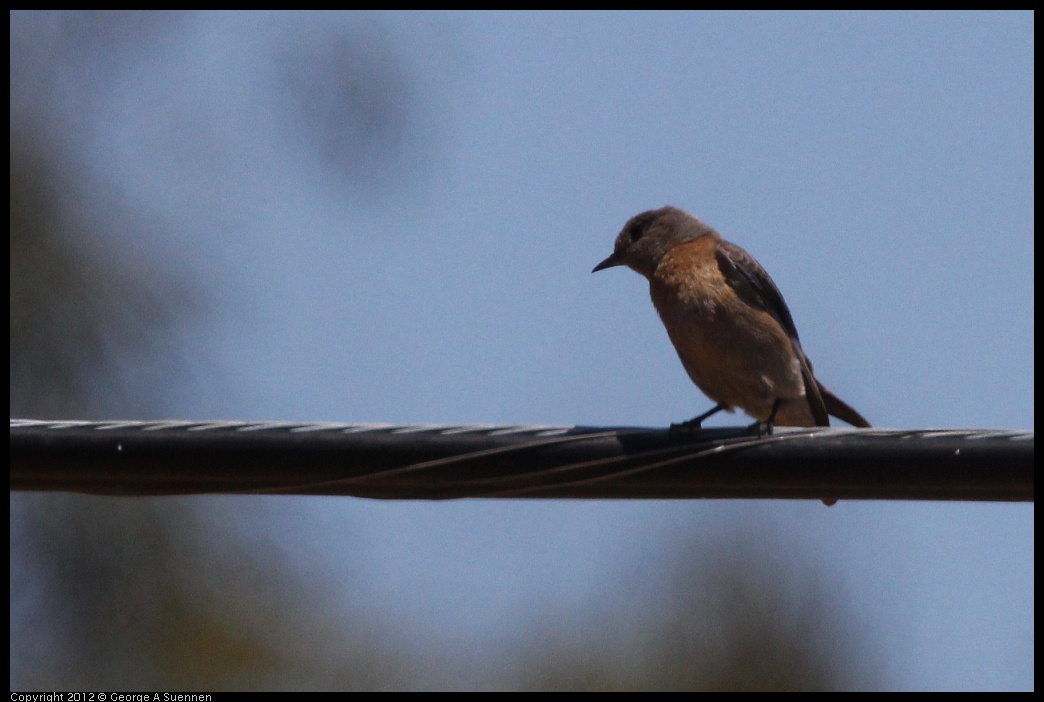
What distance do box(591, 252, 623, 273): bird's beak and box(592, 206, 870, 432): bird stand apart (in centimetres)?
65

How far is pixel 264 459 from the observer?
4547 millimetres

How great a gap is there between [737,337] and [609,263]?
1.73 metres

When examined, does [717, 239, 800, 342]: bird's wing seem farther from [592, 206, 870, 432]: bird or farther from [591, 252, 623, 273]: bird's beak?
[591, 252, 623, 273]: bird's beak

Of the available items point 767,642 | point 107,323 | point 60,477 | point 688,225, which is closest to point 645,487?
point 60,477

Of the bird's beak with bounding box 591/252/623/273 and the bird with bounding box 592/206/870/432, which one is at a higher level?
the bird's beak with bounding box 591/252/623/273

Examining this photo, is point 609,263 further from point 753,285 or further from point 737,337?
point 737,337

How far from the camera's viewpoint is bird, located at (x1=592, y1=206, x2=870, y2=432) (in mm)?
7449

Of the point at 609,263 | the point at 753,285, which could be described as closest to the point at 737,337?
the point at 753,285

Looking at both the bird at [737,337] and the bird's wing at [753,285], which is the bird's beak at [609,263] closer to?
the bird at [737,337]

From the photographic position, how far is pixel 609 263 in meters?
8.98

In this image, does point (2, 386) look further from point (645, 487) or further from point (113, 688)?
point (113, 688)

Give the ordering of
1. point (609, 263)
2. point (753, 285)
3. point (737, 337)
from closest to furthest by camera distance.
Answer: point (737, 337) → point (753, 285) → point (609, 263)

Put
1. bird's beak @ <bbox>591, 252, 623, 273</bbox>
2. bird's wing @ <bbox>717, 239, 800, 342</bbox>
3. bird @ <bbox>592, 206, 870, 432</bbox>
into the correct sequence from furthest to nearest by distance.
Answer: bird's beak @ <bbox>591, 252, 623, 273</bbox>, bird's wing @ <bbox>717, 239, 800, 342</bbox>, bird @ <bbox>592, 206, 870, 432</bbox>

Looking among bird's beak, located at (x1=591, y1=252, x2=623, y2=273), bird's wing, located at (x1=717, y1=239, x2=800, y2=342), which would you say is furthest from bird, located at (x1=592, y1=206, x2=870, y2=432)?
bird's beak, located at (x1=591, y1=252, x2=623, y2=273)
